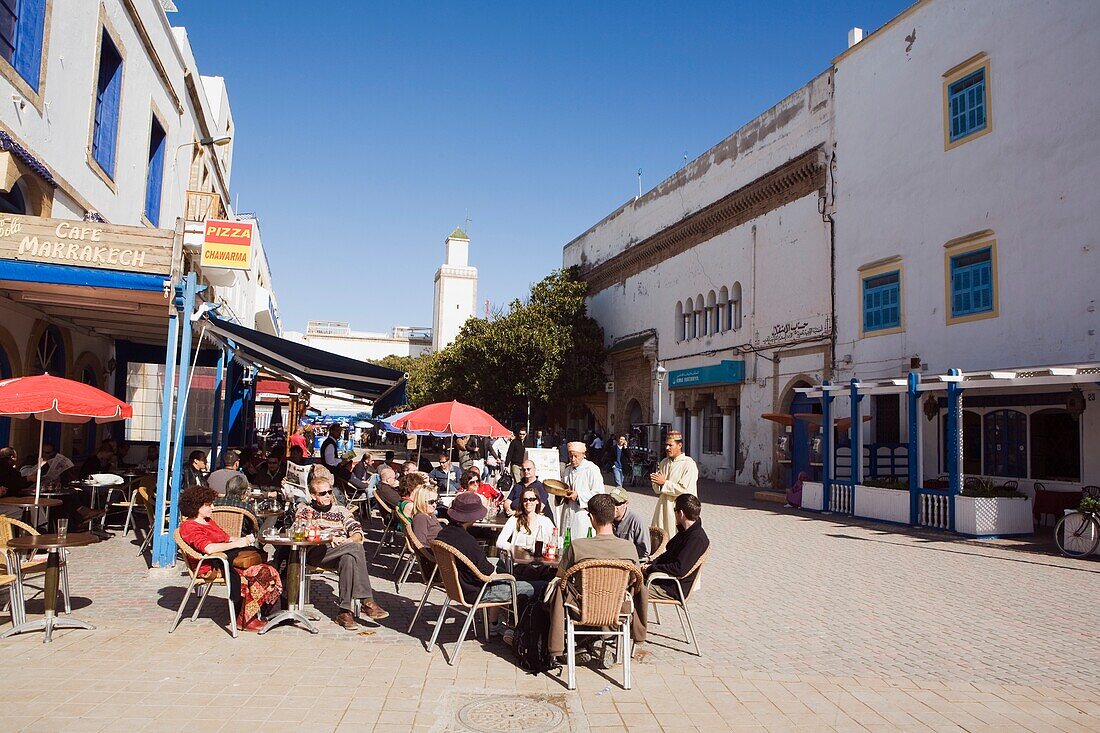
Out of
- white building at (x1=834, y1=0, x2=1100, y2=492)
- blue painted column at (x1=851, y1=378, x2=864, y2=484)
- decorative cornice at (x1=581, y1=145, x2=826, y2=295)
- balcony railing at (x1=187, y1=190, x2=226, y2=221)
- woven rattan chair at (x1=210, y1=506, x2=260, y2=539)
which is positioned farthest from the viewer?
decorative cornice at (x1=581, y1=145, x2=826, y2=295)

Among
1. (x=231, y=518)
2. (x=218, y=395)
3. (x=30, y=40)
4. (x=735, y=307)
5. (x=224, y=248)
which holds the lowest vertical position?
(x=231, y=518)

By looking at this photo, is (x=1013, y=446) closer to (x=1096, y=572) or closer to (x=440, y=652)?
(x=1096, y=572)

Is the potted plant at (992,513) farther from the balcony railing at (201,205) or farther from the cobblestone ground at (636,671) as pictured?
the balcony railing at (201,205)

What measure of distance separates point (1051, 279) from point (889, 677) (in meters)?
11.2

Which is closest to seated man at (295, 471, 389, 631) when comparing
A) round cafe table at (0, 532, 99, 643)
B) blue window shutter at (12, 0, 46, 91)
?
round cafe table at (0, 532, 99, 643)

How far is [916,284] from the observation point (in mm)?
16797

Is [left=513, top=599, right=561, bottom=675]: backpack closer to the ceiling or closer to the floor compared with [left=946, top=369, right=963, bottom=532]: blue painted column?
closer to the floor

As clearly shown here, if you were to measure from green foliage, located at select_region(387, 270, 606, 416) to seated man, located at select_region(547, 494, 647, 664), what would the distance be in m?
26.3

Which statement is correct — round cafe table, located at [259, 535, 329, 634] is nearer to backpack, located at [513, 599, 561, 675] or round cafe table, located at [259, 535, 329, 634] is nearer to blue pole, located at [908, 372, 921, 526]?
backpack, located at [513, 599, 561, 675]

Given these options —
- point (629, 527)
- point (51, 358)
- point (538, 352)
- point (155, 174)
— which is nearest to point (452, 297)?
point (538, 352)

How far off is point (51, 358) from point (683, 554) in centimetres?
1102

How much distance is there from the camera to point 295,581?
21.3 feet

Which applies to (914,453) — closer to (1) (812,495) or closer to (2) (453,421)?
(1) (812,495)

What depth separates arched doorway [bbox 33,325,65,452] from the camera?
39.3 ft
